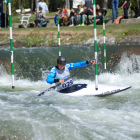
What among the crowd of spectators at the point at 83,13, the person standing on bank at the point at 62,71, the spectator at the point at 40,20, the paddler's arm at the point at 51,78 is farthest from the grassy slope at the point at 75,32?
the paddler's arm at the point at 51,78

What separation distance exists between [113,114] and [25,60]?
247 inches

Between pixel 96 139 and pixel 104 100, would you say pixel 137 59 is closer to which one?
pixel 104 100

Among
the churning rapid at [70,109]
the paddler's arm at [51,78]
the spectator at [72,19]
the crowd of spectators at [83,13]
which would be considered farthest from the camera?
the spectator at [72,19]

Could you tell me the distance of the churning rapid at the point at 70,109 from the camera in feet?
14.6

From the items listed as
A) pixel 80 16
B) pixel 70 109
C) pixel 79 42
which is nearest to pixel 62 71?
pixel 70 109

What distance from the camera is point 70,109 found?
5.68m

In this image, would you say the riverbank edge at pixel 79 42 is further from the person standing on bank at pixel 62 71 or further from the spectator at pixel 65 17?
the person standing on bank at pixel 62 71

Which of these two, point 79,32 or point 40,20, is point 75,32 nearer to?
point 79,32

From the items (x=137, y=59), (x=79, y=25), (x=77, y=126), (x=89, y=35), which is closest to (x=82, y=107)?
(x=77, y=126)

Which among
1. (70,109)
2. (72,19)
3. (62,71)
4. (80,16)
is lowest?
(70,109)

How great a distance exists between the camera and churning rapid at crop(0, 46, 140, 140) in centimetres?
446

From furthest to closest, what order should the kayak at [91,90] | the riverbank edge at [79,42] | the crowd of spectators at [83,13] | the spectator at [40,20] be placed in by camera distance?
the spectator at [40,20] → the crowd of spectators at [83,13] → the riverbank edge at [79,42] → the kayak at [91,90]

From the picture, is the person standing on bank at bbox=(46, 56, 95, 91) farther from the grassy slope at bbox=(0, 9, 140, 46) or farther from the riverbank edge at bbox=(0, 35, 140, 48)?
the grassy slope at bbox=(0, 9, 140, 46)

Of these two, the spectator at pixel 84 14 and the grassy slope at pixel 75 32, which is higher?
the spectator at pixel 84 14
